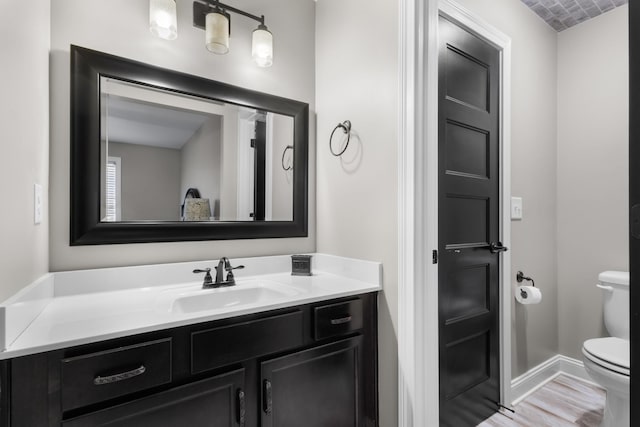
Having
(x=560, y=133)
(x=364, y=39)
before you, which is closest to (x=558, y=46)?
(x=560, y=133)

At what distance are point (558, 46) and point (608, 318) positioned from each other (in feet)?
6.19

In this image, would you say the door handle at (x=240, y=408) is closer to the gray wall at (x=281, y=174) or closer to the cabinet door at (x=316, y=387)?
the cabinet door at (x=316, y=387)

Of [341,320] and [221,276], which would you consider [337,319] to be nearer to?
[341,320]

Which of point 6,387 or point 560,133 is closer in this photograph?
point 6,387

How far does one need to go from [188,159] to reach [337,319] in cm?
103

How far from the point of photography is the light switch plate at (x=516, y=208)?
2020mm

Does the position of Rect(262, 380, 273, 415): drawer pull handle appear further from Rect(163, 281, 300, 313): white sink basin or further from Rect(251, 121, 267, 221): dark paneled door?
Rect(251, 121, 267, 221): dark paneled door

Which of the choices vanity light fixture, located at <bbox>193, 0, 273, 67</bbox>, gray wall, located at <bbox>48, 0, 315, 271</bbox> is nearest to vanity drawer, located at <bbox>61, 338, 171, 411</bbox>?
gray wall, located at <bbox>48, 0, 315, 271</bbox>

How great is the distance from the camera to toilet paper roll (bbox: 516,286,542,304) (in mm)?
1934

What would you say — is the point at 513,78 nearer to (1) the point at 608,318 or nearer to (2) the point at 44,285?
(1) the point at 608,318

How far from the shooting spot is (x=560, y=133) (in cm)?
237

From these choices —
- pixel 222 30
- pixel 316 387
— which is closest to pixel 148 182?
pixel 222 30

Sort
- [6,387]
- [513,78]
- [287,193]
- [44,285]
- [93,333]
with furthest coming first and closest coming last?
[513,78] → [287,193] → [44,285] → [93,333] → [6,387]

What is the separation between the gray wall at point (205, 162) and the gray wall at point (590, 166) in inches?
92.1
